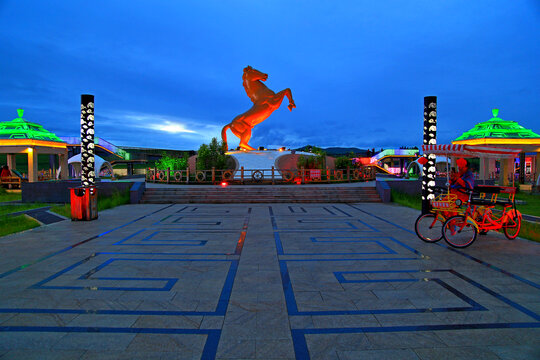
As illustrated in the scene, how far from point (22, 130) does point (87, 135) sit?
1974cm

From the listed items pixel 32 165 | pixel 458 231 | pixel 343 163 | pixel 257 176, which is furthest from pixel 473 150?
pixel 32 165

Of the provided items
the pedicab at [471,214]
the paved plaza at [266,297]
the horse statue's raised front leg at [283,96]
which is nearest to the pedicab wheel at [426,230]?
the pedicab at [471,214]

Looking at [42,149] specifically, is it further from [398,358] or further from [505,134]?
[505,134]

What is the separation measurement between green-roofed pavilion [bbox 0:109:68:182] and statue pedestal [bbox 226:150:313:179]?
1437 centimetres

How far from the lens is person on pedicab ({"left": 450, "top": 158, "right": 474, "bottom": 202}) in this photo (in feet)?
23.2

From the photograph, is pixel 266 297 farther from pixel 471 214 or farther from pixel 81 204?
pixel 81 204

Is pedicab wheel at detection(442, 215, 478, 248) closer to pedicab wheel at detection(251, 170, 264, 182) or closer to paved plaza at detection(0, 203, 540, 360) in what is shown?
paved plaza at detection(0, 203, 540, 360)

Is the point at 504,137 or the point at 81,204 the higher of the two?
the point at 504,137

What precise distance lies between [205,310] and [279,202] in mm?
11610

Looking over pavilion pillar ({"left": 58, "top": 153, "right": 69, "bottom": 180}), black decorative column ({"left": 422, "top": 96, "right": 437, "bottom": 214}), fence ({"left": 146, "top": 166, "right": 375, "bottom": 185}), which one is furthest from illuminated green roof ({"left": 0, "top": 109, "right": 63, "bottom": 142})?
black decorative column ({"left": 422, "top": 96, "right": 437, "bottom": 214})

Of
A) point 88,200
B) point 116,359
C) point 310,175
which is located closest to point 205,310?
point 116,359

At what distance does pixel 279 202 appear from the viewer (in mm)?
15289

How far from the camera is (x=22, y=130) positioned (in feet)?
79.8

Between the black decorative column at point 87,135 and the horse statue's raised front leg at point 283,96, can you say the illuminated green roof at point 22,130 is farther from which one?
the horse statue's raised front leg at point 283,96
